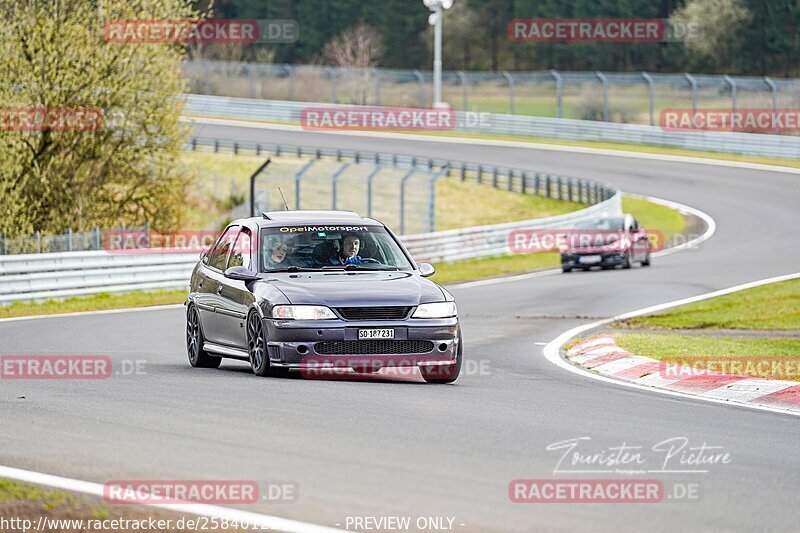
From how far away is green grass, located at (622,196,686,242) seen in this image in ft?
150

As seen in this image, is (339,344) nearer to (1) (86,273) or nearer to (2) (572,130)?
(1) (86,273)

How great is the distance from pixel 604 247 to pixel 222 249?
68.7 feet

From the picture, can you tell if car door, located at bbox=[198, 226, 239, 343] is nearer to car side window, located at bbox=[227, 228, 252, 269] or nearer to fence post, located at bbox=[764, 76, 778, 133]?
car side window, located at bbox=[227, 228, 252, 269]

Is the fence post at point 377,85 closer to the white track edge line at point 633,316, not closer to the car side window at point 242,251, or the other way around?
the white track edge line at point 633,316

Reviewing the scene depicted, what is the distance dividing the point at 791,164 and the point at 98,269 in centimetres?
4049

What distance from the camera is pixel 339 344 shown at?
12.0 metres

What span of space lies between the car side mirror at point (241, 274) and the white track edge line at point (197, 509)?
523cm

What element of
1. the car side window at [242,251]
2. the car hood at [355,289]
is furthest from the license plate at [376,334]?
the car side window at [242,251]

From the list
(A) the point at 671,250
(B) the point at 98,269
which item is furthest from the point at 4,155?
(A) the point at 671,250

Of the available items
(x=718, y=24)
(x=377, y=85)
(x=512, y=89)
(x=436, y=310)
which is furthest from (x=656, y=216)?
(x=718, y=24)

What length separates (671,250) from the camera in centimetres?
4009

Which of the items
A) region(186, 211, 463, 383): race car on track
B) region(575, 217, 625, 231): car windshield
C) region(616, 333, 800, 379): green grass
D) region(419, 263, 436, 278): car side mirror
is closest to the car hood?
region(186, 211, 463, 383): race car on track

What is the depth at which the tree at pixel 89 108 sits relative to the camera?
30.7m

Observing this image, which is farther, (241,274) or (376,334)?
(241,274)
